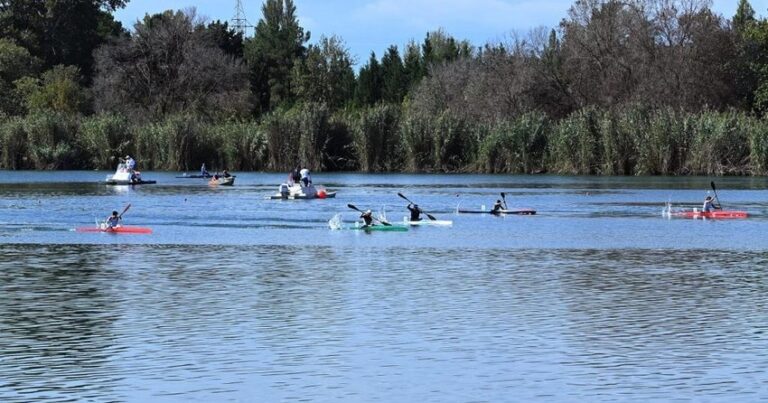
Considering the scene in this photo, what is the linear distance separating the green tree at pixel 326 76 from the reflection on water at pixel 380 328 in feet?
415

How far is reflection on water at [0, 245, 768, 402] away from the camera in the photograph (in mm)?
21656

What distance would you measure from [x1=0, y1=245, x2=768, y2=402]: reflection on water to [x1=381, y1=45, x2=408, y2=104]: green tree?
420 ft

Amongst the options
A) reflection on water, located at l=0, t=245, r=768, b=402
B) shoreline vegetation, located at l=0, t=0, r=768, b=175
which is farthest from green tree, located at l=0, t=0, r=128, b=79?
reflection on water, located at l=0, t=245, r=768, b=402

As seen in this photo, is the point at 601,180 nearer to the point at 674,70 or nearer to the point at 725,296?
the point at 674,70

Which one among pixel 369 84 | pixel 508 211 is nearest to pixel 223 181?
pixel 508 211

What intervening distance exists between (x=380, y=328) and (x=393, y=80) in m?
145

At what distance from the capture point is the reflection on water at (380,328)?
21.7m

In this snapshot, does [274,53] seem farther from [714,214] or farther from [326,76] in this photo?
[714,214]

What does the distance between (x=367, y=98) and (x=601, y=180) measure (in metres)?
79.6

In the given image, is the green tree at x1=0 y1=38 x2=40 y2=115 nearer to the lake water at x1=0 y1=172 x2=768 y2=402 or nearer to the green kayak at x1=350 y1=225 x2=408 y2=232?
the lake water at x1=0 y1=172 x2=768 y2=402

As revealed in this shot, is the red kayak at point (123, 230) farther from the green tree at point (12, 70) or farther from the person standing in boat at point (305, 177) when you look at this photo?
the green tree at point (12, 70)

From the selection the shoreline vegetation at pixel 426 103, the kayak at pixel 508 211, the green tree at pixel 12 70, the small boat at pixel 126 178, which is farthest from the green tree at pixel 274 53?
the kayak at pixel 508 211

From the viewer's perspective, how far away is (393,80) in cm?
17112

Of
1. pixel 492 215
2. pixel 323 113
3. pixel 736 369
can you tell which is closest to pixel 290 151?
pixel 323 113
